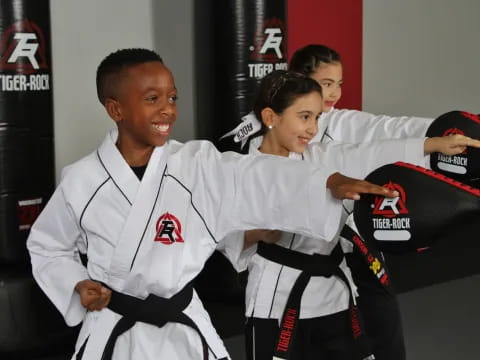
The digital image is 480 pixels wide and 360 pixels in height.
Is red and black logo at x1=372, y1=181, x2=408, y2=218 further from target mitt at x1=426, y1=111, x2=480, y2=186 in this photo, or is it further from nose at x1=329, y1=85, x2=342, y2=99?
nose at x1=329, y1=85, x2=342, y2=99

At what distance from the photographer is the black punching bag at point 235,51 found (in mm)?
4188

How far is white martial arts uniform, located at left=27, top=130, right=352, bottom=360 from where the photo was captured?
2.25 m

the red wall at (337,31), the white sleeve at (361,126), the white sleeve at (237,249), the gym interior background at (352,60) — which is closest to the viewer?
the white sleeve at (237,249)

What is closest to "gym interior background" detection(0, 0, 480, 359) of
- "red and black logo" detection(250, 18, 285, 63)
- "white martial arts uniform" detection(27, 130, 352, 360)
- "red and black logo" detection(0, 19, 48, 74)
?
"red and black logo" detection(250, 18, 285, 63)

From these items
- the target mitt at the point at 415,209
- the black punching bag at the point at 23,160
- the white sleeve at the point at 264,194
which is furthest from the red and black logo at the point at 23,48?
the target mitt at the point at 415,209

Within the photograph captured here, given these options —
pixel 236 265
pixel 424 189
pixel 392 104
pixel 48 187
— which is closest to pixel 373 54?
pixel 392 104

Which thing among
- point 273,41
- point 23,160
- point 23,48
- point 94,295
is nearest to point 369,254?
point 94,295

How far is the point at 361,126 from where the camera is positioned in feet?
11.0

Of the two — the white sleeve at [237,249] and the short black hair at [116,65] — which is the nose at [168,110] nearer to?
the short black hair at [116,65]

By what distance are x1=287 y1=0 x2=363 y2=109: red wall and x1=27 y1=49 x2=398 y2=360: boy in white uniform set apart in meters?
2.89

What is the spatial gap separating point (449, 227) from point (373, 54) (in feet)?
12.8

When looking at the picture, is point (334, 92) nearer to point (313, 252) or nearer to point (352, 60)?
point (313, 252)

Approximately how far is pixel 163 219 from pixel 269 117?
2.15ft

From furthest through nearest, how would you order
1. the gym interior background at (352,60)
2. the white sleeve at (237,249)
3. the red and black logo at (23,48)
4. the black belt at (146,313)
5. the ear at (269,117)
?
1. the gym interior background at (352,60)
2. the red and black logo at (23,48)
3. the ear at (269,117)
4. the white sleeve at (237,249)
5. the black belt at (146,313)
